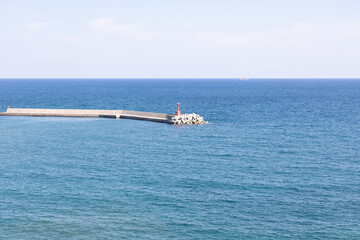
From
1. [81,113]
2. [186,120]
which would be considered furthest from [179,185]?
[81,113]

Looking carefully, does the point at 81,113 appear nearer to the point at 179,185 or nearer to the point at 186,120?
the point at 186,120

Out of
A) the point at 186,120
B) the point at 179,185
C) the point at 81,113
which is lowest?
the point at 179,185

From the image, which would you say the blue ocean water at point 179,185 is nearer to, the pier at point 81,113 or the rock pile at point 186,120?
the rock pile at point 186,120

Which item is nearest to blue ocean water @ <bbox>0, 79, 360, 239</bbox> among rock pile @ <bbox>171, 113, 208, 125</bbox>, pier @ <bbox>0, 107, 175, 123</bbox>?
rock pile @ <bbox>171, 113, 208, 125</bbox>

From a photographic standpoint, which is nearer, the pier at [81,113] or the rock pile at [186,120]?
the rock pile at [186,120]

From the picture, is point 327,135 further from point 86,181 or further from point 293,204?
point 86,181

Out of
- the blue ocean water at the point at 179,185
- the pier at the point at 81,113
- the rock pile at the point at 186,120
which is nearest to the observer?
the blue ocean water at the point at 179,185

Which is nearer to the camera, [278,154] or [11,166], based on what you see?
[11,166]

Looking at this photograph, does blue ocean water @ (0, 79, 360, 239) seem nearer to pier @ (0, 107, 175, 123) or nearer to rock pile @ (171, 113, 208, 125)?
rock pile @ (171, 113, 208, 125)

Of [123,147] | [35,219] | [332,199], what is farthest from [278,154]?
[35,219]

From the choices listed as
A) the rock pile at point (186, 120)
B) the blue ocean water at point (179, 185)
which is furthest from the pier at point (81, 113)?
the blue ocean water at point (179, 185)

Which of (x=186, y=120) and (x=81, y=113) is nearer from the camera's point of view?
(x=186, y=120)

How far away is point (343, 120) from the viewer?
294ft

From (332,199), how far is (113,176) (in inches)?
867
